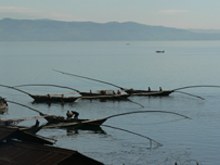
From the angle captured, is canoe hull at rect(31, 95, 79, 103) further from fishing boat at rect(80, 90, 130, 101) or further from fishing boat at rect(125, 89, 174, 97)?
fishing boat at rect(125, 89, 174, 97)

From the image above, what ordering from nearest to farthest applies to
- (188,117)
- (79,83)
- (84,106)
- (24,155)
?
(24,155), (188,117), (84,106), (79,83)

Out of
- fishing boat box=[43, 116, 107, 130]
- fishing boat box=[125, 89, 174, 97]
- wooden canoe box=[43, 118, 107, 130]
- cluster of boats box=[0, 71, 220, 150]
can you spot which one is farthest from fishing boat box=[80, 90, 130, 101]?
wooden canoe box=[43, 118, 107, 130]

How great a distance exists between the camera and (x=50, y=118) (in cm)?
4153

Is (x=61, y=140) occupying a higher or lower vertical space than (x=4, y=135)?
lower

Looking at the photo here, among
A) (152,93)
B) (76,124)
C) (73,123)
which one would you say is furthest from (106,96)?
(73,123)

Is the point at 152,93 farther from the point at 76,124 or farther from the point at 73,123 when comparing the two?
the point at 73,123

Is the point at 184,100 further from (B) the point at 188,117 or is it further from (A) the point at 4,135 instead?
(A) the point at 4,135

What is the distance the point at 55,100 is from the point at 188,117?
2003 cm

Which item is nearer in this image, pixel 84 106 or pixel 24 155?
pixel 24 155

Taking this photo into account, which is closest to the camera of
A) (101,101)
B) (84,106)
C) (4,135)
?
(4,135)

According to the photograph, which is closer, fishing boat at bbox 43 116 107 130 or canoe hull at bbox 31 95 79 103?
fishing boat at bbox 43 116 107 130

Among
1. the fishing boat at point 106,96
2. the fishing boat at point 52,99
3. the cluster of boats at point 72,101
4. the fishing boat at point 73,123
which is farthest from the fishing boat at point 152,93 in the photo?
the fishing boat at point 73,123

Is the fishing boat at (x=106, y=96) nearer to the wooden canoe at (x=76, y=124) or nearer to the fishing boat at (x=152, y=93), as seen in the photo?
the fishing boat at (x=152, y=93)

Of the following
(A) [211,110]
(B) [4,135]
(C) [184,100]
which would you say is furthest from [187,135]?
(C) [184,100]
